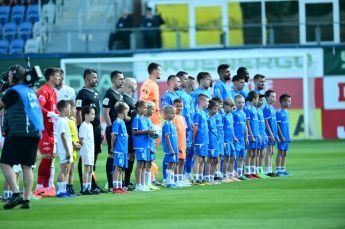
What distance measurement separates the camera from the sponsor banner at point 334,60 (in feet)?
123

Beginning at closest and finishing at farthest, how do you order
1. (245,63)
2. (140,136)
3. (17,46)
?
(140,136), (245,63), (17,46)

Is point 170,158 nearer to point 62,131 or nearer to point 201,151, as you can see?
point 201,151

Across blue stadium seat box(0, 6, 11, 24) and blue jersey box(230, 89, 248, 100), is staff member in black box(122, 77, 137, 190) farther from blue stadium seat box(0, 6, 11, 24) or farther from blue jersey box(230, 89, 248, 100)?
blue stadium seat box(0, 6, 11, 24)

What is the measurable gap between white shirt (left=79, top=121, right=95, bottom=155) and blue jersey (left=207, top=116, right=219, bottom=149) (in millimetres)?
3364

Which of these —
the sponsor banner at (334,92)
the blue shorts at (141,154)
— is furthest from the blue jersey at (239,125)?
the sponsor banner at (334,92)

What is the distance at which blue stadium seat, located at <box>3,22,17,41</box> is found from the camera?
39781 millimetres

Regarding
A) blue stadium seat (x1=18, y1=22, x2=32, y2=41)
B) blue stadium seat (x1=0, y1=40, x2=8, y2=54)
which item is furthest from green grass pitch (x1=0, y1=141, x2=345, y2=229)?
blue stadium seat (x1=18, y1=22, x2=32, y2=41)

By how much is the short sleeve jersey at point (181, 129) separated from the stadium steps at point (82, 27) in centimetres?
1590

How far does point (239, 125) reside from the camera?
2402 centimetres

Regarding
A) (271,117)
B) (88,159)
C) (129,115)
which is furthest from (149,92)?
(271,117)

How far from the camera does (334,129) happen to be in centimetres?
3769

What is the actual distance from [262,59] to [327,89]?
7.62 ft

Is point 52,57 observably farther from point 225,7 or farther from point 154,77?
point 154,77

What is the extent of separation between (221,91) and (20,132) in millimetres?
7435
